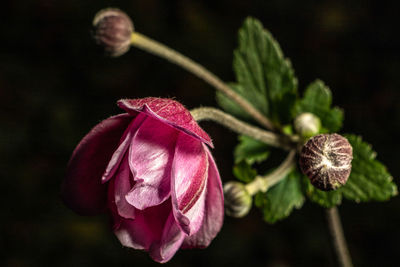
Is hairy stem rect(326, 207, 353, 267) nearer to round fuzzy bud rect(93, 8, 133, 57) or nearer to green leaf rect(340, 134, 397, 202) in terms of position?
green leaf rect(340, 134, 397, 202)

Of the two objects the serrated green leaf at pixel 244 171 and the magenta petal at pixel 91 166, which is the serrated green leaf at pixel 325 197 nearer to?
the serrated green leaf at pixel 244 171

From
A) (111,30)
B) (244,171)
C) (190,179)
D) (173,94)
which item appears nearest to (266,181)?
(244,171)

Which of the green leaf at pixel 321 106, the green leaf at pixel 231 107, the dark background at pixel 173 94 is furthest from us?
the dark background at pixel 173 94

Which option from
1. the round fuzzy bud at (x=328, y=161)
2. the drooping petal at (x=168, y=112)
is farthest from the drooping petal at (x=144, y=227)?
the round fuzzy bud at (x=328, y=161)

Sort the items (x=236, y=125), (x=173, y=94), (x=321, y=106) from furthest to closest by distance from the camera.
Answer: (x=173, y=94) < (x=321, y=106) < (x=236, y=125)

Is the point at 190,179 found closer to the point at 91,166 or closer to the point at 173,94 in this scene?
the point at 91,166

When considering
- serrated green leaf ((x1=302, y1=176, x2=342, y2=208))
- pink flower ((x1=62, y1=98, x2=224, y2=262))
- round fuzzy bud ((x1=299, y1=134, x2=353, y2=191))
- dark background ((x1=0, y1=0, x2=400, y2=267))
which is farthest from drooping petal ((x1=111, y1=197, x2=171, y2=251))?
dark background ((x1=0, y1=0, x2=400, y2=267))
